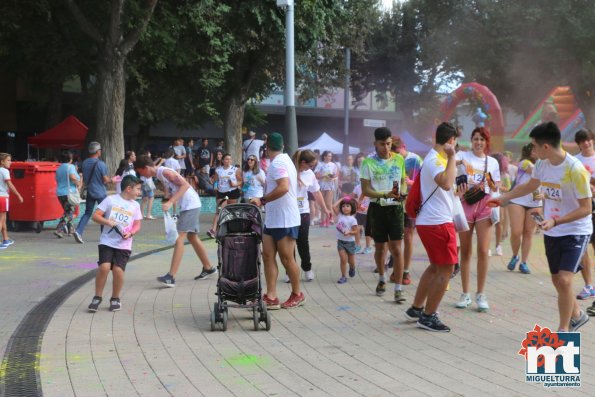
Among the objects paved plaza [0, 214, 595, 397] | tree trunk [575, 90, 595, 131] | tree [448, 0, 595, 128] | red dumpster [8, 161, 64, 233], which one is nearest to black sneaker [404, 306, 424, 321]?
paved plaza [0, 214, 595, 397]

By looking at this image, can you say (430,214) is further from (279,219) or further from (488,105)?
(488,105)

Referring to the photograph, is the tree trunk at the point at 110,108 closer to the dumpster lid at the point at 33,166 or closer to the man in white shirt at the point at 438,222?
the dumpster lid at the point at 33,166

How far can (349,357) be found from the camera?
234 inches

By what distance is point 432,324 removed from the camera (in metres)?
6.80

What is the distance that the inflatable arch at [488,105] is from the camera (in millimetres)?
24391

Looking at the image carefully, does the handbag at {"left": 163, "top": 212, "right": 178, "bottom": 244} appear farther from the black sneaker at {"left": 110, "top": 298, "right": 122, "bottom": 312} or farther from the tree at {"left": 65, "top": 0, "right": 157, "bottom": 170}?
the tree at {"left": 65, "top": 0, "right": 157, "bottom": 170}

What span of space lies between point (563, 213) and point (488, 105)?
19.3 metres

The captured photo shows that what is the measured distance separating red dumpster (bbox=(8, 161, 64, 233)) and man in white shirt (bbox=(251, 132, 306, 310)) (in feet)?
30.4

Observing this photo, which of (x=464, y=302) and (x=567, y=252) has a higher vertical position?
(x=567, y=252)

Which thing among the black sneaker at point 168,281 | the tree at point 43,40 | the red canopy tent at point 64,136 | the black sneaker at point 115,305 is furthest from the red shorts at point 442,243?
the red canopy tent at point 64,136

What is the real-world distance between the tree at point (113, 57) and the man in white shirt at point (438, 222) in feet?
42.4

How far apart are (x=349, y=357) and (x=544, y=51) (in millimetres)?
33457

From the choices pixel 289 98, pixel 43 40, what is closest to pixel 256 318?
pixel 289 98

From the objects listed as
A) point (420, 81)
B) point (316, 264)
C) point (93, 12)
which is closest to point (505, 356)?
point (316, 264)
